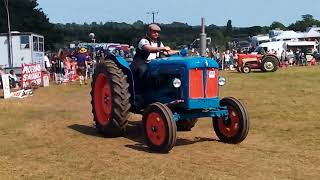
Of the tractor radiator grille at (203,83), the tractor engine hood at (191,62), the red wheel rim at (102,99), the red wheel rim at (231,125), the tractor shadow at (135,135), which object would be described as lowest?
the tractor shadow at (135,135)

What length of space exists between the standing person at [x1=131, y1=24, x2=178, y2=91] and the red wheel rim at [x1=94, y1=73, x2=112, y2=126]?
59 cm

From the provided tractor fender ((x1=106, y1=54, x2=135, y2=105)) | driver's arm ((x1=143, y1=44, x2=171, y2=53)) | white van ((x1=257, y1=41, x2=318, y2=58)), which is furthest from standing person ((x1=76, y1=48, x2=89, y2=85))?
white van ((x1=257, y1=41, x2=318, y2=58))

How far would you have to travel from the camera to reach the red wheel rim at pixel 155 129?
7.63 m

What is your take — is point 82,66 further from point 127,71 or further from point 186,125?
point 127,71

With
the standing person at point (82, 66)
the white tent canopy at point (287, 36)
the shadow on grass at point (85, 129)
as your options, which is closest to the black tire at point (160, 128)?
the shadow on grass at point (85, 129)

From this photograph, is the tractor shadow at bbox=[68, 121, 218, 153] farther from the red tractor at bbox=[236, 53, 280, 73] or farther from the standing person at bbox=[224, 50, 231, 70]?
the standing person at bbox=[224, 50, 231, 70]

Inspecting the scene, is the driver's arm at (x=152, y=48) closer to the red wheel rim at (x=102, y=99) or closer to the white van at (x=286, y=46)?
the red wheel rim at (x=102, y=99)

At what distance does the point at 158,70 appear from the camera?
336 inches

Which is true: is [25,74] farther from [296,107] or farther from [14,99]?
[296,107]

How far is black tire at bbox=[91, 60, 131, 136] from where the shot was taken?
862 centimetres

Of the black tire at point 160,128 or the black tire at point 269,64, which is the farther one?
the black tire at point 269,64

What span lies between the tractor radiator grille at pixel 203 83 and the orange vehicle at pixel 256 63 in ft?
73.8

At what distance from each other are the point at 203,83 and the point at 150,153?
4.31 ft

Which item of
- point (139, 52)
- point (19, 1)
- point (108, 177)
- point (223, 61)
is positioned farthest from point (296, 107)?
point (19, 1)
